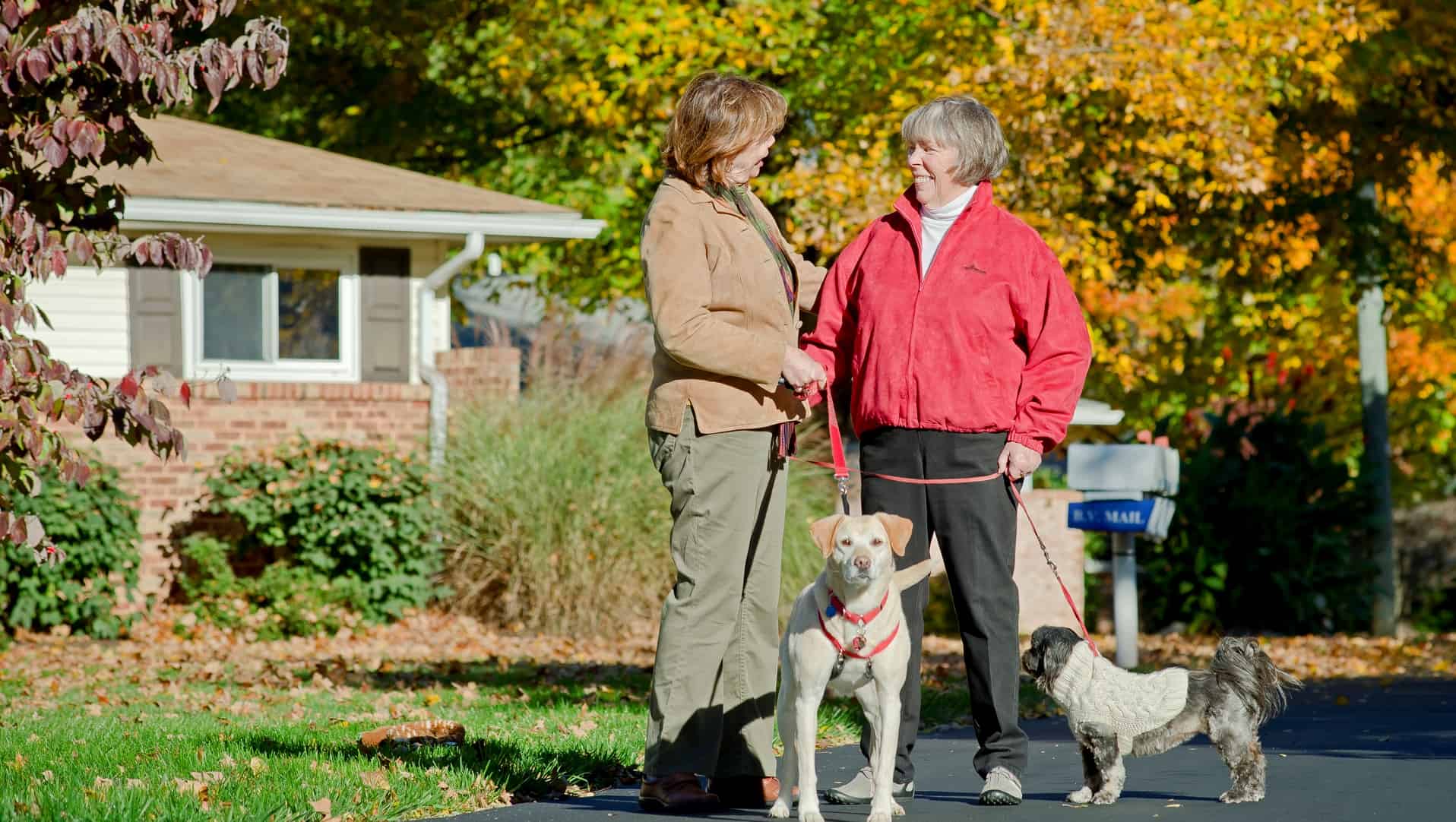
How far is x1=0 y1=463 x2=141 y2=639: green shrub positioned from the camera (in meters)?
13.1

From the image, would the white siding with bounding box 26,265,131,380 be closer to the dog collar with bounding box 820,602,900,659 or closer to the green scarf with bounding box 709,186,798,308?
the green scarf with bounding box 709,186,798,308

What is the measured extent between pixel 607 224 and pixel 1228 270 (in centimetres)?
658

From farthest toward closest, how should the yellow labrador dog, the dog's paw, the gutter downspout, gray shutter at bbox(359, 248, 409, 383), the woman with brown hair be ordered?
gray shutter at bbox(359, 248, 409, 383)
the gutter downspout
the dog's paw
the woman with brown hair
the yellow labrador dog

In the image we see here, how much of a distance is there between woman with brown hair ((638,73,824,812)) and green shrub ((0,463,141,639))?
28.6ft

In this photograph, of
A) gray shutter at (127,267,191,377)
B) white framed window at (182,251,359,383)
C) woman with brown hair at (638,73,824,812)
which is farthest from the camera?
white framed window at (182,251,359,383)

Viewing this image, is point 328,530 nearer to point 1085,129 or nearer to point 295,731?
point 295,731

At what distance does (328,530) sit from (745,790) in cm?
918

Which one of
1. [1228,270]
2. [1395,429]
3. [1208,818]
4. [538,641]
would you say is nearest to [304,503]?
[538,641]

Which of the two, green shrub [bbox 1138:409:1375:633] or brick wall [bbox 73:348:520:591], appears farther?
green shrub [bbox 1138:409:1375:633]

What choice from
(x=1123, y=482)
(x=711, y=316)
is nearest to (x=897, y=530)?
(x=711, y=316)

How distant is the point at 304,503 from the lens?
47.0ft

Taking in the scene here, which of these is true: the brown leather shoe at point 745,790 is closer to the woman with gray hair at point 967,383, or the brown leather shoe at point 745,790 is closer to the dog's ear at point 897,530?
the woman with gray hair at point 967,383

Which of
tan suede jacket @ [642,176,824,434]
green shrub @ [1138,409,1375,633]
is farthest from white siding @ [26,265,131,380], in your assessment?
tan suede jacket @ [642,176,824,434]

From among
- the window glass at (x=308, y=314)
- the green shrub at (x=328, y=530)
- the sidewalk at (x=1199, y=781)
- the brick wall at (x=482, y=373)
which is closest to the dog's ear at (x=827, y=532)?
the sidewalk at (x=1199, y=781)
